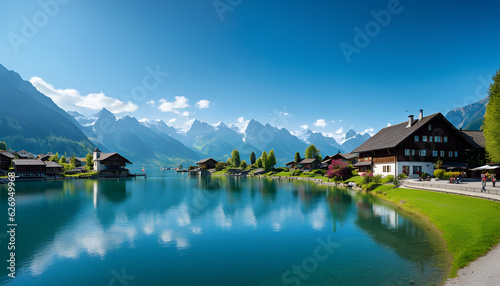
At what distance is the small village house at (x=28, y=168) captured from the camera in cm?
11242

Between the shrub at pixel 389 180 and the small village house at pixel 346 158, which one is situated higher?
the small village house at pixel 346 158

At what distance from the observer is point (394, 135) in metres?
69.3

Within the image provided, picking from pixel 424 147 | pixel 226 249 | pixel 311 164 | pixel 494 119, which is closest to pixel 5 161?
pixel 311 164

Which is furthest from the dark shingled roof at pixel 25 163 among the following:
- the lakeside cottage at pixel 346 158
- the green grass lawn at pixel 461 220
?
the green grass lawn at pixel 461 220

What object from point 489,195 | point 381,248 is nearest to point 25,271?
point 381,248

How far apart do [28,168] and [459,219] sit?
149974 mm

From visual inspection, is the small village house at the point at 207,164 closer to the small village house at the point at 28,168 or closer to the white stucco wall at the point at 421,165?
the small village house at the point at 28,168

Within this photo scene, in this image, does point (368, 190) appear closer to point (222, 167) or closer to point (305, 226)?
point (305, 226)

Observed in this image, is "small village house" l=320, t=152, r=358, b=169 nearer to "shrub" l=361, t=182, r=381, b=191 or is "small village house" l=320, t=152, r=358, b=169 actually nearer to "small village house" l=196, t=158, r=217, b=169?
"shrub" l=361, t=182, r=381, b=191

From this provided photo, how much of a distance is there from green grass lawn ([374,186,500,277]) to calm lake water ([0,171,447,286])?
50.4 inches

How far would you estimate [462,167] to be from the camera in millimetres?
58281

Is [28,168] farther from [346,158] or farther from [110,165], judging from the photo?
[346,158]

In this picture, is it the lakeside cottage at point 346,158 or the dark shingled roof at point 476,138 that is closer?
the dark shingled roof at point 476,138

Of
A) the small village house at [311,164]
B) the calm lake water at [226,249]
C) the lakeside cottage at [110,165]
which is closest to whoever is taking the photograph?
the calm lake water at [226,249]
